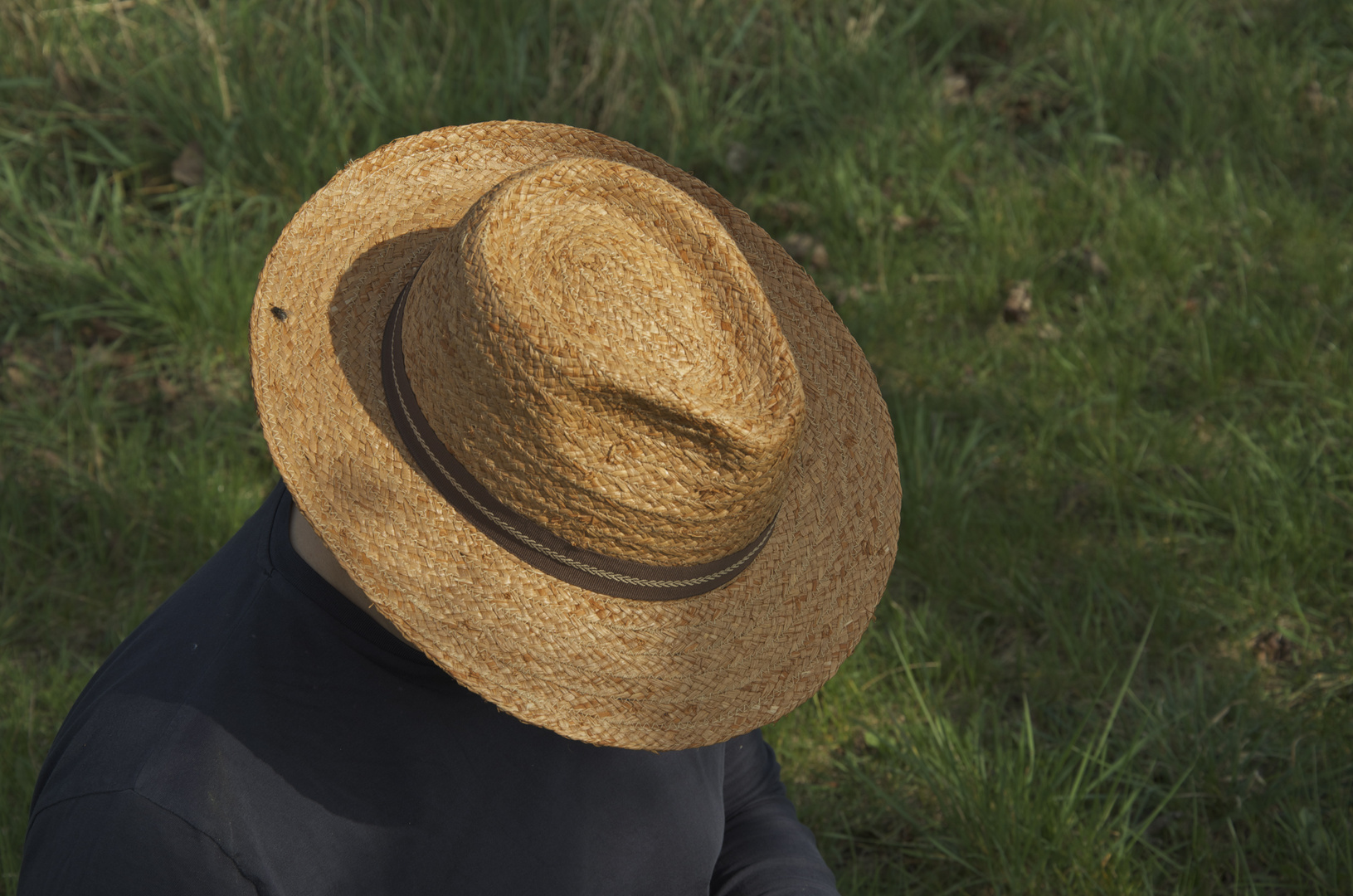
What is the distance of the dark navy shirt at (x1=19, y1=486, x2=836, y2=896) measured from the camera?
1.44 meters

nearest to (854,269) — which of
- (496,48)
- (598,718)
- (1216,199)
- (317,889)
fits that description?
(1216,199)

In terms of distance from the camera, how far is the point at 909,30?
5184 mm

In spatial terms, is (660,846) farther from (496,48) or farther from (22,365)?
(496,48)

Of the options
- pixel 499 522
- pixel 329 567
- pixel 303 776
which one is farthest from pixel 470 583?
pixel 303 776

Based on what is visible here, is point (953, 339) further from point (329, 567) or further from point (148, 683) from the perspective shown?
point (148, 683)

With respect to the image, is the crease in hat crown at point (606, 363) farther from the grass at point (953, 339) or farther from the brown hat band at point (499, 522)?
the grass at point (953, 339)

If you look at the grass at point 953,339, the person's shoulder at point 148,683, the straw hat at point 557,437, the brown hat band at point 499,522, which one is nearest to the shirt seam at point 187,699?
the person's shoulder at point 148,683

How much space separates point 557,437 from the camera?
145cm

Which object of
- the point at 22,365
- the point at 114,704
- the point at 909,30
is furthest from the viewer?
the point at 909,30

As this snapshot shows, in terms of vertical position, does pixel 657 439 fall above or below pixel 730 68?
above

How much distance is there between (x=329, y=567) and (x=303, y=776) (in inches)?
12.0

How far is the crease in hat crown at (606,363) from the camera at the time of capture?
4.70ft

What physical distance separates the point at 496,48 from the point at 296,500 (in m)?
3.77

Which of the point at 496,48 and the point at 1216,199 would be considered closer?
the point at 1216,199
